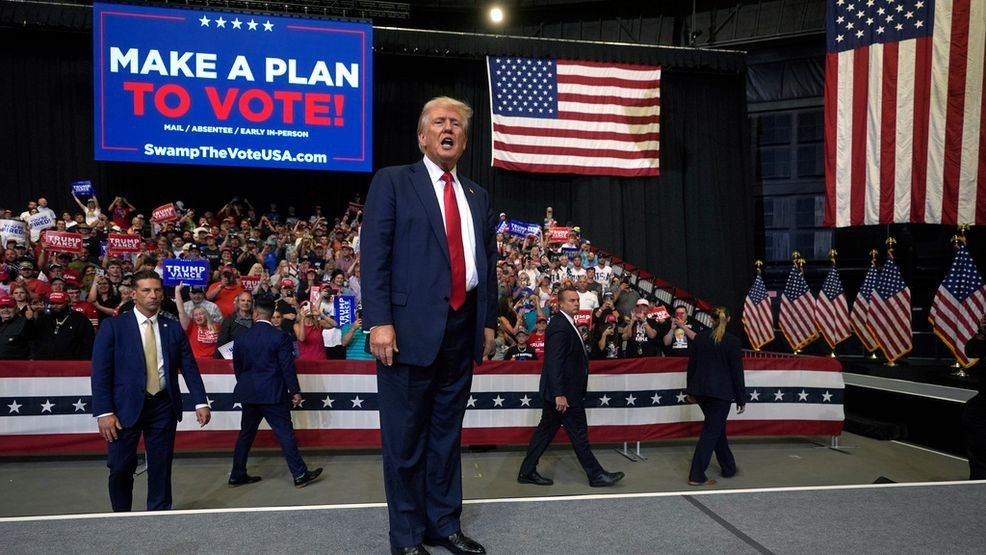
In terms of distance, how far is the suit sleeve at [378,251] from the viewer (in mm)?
2297

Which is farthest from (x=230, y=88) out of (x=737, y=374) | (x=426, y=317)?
(x=426, y=317)

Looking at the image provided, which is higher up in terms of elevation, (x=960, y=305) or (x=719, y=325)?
(x=719, y=325)

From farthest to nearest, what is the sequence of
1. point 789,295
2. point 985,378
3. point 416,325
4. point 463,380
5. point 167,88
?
point 789,295
point 167,88
point 985,378
point 463,380
point 416,325

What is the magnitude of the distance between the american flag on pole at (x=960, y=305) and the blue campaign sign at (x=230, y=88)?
10.6 m

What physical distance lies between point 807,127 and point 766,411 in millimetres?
12192

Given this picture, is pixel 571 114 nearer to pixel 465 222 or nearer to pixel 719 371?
pixel 719 371

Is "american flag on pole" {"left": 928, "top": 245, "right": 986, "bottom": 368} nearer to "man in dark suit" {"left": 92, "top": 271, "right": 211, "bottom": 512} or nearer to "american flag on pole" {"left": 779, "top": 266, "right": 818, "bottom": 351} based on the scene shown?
"american flag on pole" {"left": 779, "top": 266, "right": 818, "bottom": 351}

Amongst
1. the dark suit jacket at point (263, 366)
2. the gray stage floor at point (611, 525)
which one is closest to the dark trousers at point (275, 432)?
the dark suit jacket at point (263, 366)

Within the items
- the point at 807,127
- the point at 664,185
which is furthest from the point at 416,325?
the point at 807,127

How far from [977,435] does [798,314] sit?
857 cm

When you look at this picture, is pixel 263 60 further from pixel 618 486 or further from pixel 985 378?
pixel 985 378

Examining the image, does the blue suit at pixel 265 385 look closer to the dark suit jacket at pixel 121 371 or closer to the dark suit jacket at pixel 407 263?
the dark suit jacket at pixel 121 371

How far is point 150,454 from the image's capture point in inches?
164

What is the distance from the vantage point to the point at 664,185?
17.7 metres
